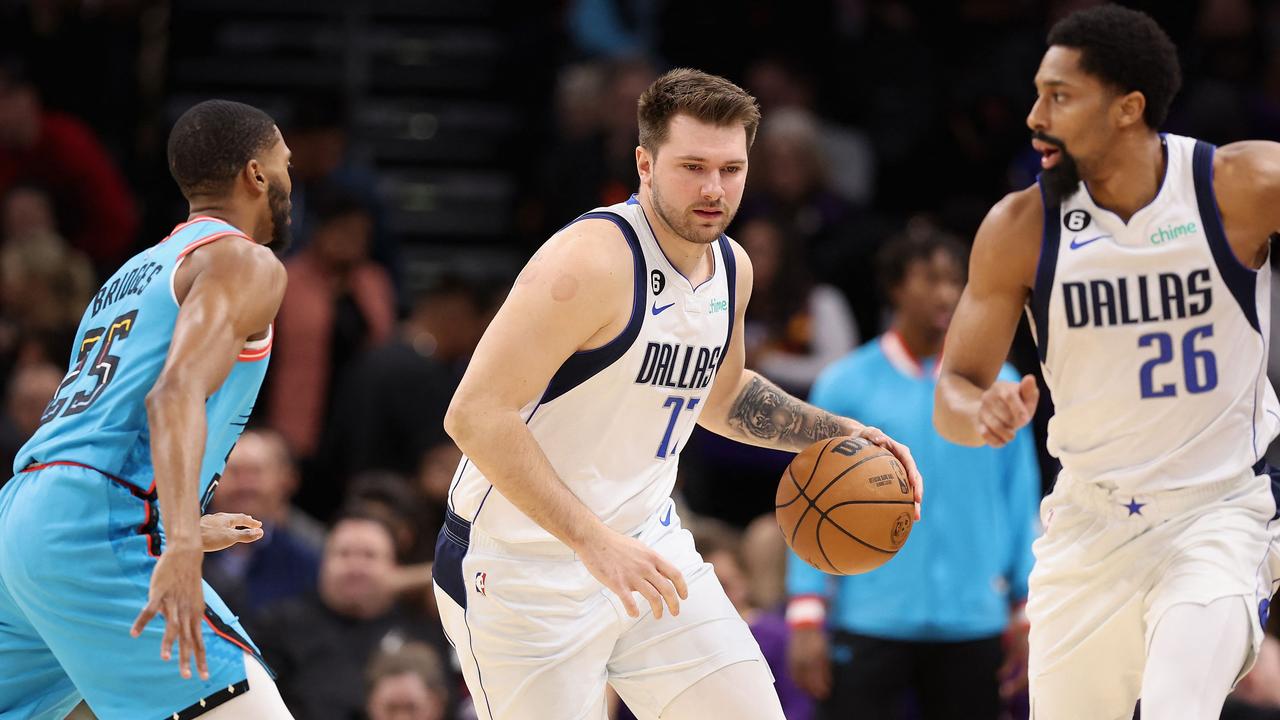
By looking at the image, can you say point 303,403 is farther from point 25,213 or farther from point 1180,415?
point 1180,415

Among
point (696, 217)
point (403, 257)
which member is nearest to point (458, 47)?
point (403, 257)

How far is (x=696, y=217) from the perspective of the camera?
5.07 m

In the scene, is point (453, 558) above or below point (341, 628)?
above

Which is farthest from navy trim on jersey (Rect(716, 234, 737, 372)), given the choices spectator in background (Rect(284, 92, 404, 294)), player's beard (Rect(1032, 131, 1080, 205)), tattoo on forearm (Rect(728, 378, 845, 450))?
spectator in background (Rect(284, 92, 404, 294))

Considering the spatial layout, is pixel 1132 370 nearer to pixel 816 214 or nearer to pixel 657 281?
pixel 657 281

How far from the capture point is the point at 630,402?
5.07 meters

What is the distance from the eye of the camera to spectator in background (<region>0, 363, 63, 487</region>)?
9438 mm

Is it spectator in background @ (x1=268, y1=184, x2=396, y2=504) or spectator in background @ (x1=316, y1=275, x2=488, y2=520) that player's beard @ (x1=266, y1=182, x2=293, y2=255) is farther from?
spectator in background @ (x1=268, y1=184, x2=396, y2=504)

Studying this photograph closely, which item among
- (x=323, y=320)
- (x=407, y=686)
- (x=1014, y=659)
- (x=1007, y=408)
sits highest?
(x=1007, y=408)

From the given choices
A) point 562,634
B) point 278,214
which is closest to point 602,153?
point 278,214

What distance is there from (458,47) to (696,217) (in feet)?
29.5

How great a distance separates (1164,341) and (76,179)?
7.78 metres

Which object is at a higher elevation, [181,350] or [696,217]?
[696,217]

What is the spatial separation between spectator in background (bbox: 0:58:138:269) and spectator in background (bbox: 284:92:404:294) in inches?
48.0
